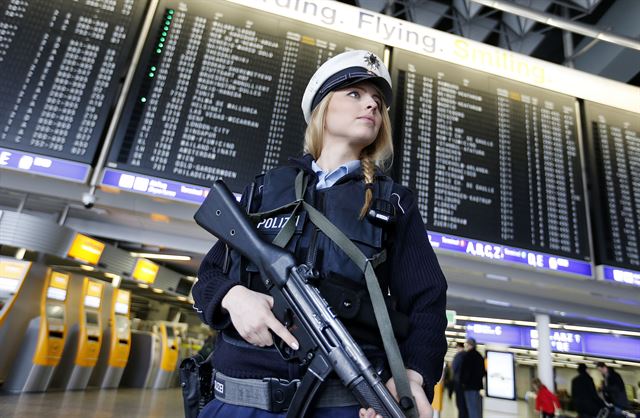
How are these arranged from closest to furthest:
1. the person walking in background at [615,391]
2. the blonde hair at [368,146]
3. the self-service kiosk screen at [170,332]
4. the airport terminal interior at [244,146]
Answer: the blonde hair at [368,146]
the airport terminal interior at [244,146]
the person walking in background at [615,391]
the self-service kiosk screen at [170,332]

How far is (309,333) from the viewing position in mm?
827

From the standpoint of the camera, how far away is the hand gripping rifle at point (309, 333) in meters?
0.76

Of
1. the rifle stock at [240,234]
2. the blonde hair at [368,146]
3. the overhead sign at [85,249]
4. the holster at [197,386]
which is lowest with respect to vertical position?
the holster at [197,386]

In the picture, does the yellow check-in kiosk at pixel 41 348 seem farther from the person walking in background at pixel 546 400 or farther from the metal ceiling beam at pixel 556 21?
the person walking in background at pixel 546 400

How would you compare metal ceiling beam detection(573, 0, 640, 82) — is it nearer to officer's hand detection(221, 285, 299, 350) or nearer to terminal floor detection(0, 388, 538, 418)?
officer's hand detection(221, 285, 299, 350)

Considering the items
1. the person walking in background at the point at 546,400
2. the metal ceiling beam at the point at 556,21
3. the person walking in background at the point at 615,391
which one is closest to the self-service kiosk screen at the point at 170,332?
the person walking in background at the point at 546,400

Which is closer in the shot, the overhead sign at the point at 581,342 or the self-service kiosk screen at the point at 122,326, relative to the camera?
the self-service kiosk screen at the point at 122,326

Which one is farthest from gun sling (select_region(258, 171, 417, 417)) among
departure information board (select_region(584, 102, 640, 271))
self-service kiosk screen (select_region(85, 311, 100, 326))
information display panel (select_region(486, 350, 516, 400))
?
information display panel (select_region(486, 350, 516, 400))

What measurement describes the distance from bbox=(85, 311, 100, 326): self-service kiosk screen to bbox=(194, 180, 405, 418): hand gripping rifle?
6.22 metres

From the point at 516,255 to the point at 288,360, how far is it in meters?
3.65

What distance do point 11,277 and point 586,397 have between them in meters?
8.18

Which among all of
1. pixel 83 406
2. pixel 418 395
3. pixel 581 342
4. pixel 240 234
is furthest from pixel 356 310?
pixel 581 342

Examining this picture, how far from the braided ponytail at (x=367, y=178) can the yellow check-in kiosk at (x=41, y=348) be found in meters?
5.56

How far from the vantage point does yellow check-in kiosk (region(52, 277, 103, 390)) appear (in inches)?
232
